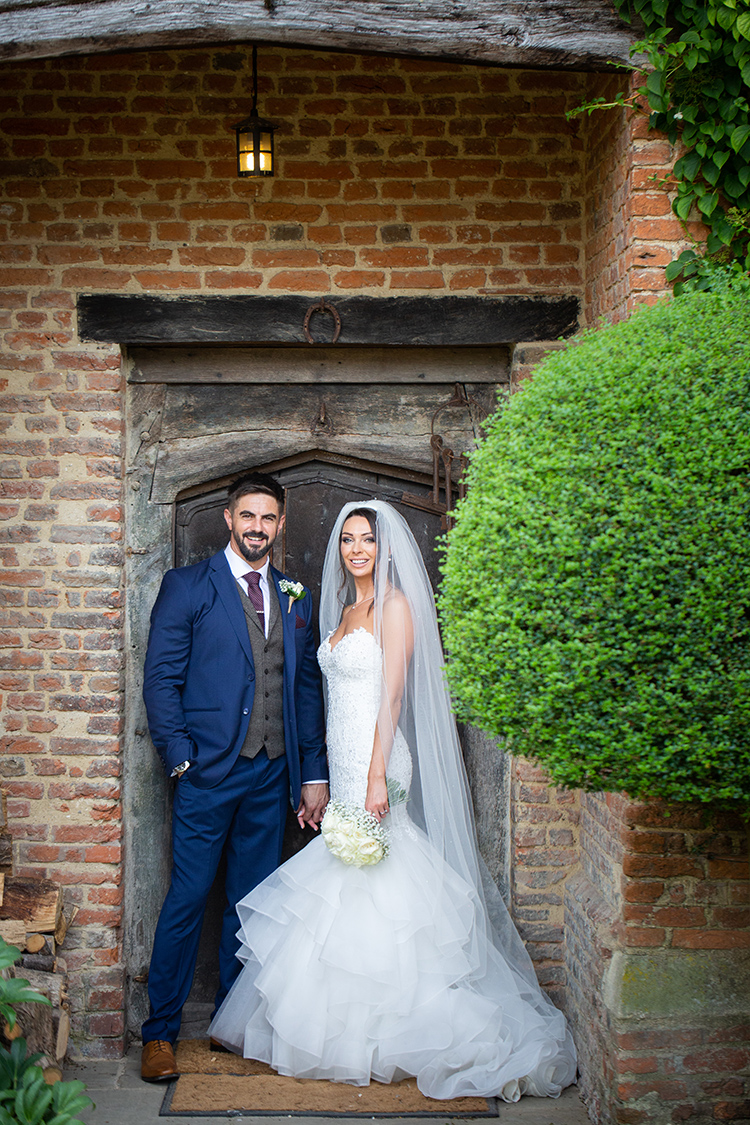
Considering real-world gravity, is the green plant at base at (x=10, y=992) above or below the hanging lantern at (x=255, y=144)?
below

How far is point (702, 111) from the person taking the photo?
303 cm

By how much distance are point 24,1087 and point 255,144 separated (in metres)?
3.35

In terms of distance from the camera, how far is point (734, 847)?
3100mm

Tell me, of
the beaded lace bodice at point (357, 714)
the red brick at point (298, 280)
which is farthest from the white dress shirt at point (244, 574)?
the red brick at point (298, 280)

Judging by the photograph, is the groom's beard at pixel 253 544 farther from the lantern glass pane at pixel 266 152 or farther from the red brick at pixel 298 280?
the lantern glass pane at pixel 266 152

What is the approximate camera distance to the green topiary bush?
6.77 feet

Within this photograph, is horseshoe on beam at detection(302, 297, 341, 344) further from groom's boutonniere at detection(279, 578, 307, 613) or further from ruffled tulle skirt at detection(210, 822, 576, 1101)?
ruffled tulle skirt at detection(210, 822, 576, 1101)

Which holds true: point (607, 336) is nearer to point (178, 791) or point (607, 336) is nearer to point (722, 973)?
point (722, 973)

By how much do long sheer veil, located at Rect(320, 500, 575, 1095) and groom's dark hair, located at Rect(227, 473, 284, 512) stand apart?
0.46 meters

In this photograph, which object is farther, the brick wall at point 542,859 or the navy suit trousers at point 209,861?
the brick wall at point 542,859

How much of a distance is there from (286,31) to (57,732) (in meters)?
2.84

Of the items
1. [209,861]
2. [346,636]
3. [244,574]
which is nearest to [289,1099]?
[209,861]

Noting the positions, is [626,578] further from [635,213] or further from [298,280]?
[298,280]

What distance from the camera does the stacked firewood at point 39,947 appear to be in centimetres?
309
